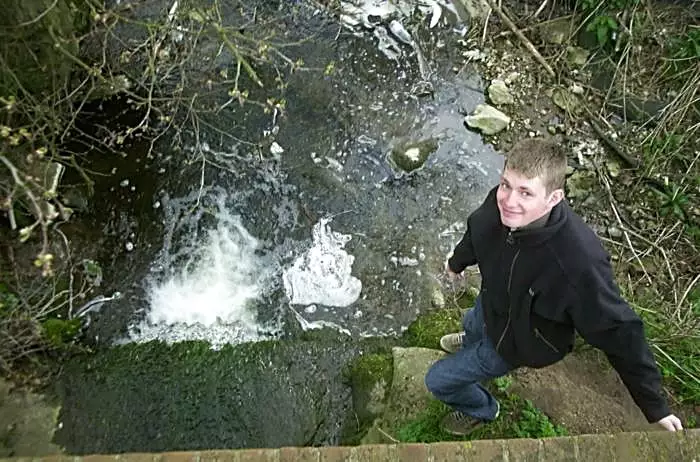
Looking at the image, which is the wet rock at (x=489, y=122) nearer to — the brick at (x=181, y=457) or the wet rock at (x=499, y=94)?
the wet rock at (x=499, y=94)

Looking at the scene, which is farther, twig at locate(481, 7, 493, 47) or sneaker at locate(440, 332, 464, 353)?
twig at locate(481, 7, 493, 47)

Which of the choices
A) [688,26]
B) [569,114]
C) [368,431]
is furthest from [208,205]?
[688,26]

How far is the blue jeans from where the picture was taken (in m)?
2.58

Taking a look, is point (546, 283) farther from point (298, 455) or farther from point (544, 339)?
point (298, 455)

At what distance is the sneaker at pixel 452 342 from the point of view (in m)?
3.50

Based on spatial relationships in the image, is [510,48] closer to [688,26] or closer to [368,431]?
[688,26]

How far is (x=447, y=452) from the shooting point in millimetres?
1812

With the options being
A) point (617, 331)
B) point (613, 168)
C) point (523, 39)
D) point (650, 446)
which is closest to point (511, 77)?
point (523, 39)

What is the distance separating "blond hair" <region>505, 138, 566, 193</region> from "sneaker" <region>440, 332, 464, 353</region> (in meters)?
1.69

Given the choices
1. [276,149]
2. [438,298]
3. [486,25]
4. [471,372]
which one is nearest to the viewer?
[471,372]

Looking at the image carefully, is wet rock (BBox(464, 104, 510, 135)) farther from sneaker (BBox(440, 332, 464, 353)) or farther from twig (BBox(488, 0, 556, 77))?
sneaker (BBox(440, 332, 464, 353))

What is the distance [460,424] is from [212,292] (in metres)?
2.08

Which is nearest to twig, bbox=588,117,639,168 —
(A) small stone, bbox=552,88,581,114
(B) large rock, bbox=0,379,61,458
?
(A) small stone, bbox=552,88,581,114

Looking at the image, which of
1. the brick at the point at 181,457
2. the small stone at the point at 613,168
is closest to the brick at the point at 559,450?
the brick at the point at 181,457
